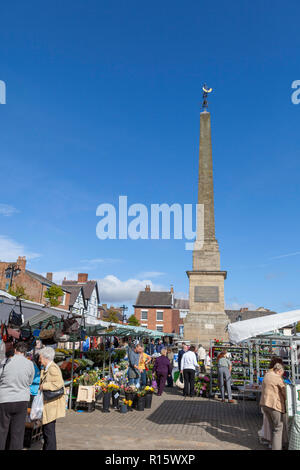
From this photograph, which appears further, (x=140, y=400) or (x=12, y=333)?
(x=140, y=400)

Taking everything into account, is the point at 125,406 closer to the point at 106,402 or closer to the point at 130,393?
the point at 130,393

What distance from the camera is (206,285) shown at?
874 inches

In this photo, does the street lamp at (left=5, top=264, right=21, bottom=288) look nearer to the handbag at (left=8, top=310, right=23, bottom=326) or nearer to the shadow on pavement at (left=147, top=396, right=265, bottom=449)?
the handbag at (left=8, top=310, right=23, bottom=326)

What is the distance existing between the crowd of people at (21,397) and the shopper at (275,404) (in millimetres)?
3707

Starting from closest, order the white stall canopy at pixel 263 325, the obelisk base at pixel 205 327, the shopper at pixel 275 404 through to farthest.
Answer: the shopper at pixel 275 404 → the white stall canopy at pixel 263 325 → the obelisk base at pixel 205 327

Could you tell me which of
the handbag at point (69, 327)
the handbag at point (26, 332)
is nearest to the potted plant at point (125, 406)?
the handbag at point (69, 327)

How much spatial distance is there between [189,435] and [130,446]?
1586mm

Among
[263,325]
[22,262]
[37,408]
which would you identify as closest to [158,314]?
[22,262]

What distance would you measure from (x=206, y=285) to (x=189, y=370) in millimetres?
9613

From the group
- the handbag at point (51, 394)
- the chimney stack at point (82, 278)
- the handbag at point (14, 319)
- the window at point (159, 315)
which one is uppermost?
the chimney stack at point (82, 278)

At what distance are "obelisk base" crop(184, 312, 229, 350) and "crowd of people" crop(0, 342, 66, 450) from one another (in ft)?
53.4

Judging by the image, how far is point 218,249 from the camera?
23.4 metres

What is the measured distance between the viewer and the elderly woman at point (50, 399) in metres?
5.57

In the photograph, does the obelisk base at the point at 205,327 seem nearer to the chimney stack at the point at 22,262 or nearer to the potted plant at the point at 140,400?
the potted plant at the point at 140,400
